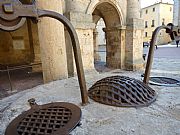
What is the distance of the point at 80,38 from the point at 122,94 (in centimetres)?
328

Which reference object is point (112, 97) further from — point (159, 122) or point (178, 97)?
point (178, 97)

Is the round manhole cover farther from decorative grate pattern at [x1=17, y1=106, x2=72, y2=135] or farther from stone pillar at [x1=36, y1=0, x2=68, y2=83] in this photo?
stone pillar at [x1=36, y1=0, x2=68, y2=83]

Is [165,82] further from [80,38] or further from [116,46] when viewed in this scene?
[116,46]

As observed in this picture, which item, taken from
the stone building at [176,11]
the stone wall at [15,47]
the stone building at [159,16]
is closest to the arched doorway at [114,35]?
the stone wall at [15,47]

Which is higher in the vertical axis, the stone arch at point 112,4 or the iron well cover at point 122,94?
the stone arch at point 112,4

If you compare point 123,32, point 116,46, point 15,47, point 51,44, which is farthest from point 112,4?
point 15,47

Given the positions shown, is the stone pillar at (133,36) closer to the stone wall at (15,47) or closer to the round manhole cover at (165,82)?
the round manhole cover at (165,82)

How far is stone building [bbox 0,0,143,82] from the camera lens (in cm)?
336

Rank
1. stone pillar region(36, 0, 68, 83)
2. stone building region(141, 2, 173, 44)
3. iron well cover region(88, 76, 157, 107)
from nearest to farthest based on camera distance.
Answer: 1. iron well cover region(88, 76, 157, 107)
2. stone pillar region(36, 0, 68, 83)
3. stone building region(141, 2, 173, 44)

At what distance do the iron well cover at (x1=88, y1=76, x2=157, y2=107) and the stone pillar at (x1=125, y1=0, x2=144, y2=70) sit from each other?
480cm

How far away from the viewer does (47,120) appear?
1.48m

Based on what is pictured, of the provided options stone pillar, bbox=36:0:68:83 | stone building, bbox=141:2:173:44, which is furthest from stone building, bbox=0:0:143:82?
stone building, bbox=141:2:173:44

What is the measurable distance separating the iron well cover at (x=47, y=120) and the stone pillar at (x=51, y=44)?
5.33ft

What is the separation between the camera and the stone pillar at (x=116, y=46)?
22.0 feet
